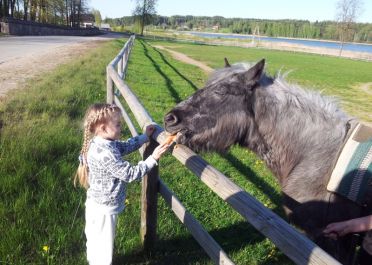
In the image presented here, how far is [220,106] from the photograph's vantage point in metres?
3.25

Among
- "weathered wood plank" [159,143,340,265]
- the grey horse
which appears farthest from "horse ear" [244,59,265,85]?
"weathered wood plank" [159,143,340,265]

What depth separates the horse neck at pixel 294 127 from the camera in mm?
3113

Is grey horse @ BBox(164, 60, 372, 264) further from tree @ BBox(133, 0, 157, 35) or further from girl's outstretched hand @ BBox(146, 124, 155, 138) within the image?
tree @ BBox(133, 0, 157, 35)

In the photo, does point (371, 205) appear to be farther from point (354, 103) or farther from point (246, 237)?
point (354, 103)

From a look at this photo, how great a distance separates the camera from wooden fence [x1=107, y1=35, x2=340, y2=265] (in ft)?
5.64

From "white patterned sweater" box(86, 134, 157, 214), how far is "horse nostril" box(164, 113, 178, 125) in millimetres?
377

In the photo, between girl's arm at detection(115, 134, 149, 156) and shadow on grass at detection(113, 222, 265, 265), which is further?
shadow on grass at detection(113, 222, 265, 265)

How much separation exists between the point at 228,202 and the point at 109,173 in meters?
1.04

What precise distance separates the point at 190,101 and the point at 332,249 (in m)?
1.67

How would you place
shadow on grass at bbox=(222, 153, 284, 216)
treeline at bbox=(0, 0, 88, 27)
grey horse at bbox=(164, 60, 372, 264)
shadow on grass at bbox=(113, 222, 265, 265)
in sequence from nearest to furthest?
grey horse at bbox=(164, 60, 372, 264)
shadow on grass at bbox=(113, 222, 265, 265)
shadow on grass at bbox=(222, 153, 284, 216)
treeline at bbox=(0, 0, 88, 27)

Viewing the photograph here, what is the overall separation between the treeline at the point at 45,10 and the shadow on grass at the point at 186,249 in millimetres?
52739

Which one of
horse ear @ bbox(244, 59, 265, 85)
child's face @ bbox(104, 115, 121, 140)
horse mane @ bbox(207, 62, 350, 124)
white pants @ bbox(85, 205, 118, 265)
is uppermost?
horse ear @ bbox(244, 59, 265, 85)

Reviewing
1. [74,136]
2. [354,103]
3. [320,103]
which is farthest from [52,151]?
[354,103]

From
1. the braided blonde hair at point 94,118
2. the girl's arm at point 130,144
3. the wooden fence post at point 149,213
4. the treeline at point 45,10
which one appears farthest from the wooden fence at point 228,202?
the treeline at point 45,10
